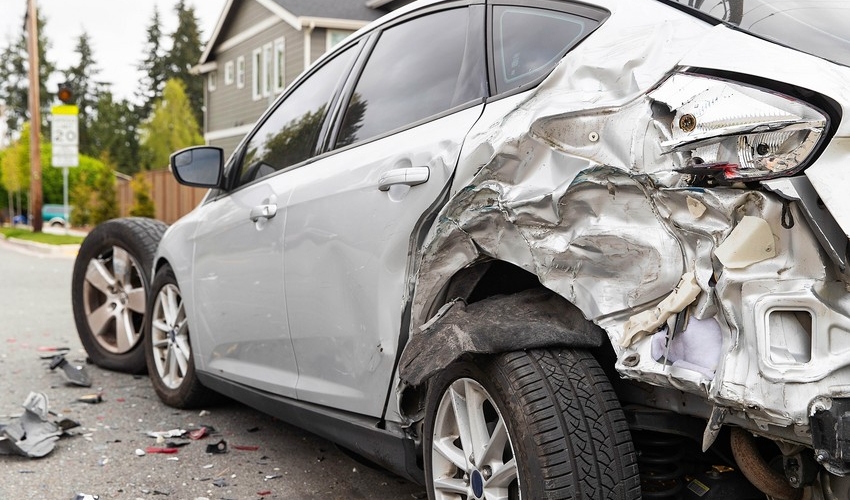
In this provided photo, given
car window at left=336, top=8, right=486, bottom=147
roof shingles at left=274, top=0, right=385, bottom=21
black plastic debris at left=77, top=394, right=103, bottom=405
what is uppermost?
roof shingles at left=274, top=0, right=385, bottom=21

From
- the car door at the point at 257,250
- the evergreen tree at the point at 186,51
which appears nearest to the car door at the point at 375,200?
the car door at the point at 257,250

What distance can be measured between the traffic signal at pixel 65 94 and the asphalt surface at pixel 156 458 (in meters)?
15.9

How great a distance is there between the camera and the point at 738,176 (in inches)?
70.1

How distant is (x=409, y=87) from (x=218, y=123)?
28.2 meters

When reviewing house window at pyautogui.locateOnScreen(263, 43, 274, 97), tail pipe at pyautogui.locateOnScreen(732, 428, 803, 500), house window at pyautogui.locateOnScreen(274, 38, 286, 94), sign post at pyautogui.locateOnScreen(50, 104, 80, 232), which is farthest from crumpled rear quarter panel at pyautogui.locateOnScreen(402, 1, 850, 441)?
house window at pyautogui.locateOnScreen(263, 43, 274, 97)

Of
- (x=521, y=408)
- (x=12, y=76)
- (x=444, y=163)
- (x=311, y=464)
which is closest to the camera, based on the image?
(x=521, y=408)

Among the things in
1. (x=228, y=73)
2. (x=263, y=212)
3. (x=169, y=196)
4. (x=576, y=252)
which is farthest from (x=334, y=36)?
(x=576, y=252)

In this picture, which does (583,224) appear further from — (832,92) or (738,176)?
(832,92)

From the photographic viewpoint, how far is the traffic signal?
20281 mm

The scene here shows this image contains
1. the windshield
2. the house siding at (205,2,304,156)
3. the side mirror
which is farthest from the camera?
the house siding at (205,2,304,156)

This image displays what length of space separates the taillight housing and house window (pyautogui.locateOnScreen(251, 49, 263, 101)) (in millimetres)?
25530

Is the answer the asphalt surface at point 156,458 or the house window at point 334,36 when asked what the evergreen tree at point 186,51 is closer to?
the house window at point 334,36

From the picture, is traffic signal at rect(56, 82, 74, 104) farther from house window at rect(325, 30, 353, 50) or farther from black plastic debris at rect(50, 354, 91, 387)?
black plastic debris at rect(50, 354, 91, 387)

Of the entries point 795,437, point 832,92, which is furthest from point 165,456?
point 832,92
